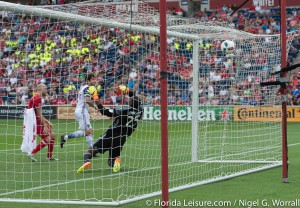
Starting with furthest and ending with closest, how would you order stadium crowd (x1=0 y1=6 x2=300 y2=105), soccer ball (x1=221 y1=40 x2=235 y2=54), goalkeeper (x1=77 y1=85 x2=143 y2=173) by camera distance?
1. soccer ball (x1=221 y1=40 x2=235 y2=54)
2. goalkeeper (x1=77 y1=85 x2=143 y2=173)
3. stadium crowd (x1=0 y1=6 x2=300 y2=105)

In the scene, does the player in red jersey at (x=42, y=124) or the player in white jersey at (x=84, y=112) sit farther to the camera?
the player in red jersey at (x=42, y=124)

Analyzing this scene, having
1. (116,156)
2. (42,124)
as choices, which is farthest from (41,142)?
(116,156)

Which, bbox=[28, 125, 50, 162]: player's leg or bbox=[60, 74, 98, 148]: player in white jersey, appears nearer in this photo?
bbox=[60, 74, 98, 148]: player in white jersey

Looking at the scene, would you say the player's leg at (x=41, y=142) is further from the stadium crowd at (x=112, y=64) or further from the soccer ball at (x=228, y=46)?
the soccer ball at (x=228, y=46)

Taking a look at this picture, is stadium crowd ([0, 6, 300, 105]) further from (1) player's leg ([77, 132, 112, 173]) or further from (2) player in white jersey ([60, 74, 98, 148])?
(1) player's leg ([77, 132, 112, 173])

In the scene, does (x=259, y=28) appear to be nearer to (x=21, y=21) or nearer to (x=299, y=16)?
(x=299, y=16)

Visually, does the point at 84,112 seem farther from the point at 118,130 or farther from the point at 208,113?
the point at 208,113

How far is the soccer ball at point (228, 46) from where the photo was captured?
1600cm

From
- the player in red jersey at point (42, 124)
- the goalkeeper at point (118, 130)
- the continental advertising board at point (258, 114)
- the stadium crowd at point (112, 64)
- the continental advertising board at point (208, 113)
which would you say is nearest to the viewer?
the stadium crowd at point (112, 64)

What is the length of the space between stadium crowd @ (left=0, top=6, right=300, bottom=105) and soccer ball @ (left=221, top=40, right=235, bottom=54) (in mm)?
369

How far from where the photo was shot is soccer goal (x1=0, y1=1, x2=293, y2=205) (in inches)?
477

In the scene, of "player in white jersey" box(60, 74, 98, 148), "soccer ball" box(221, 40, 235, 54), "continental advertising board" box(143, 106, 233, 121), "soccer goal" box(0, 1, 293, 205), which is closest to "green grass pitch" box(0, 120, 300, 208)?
"soccer goal" box(0, 1, 293, 205)

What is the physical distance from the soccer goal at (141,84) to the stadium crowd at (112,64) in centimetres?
3

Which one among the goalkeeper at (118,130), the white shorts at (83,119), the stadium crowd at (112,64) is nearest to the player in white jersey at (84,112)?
the white shorts at (83,119)
